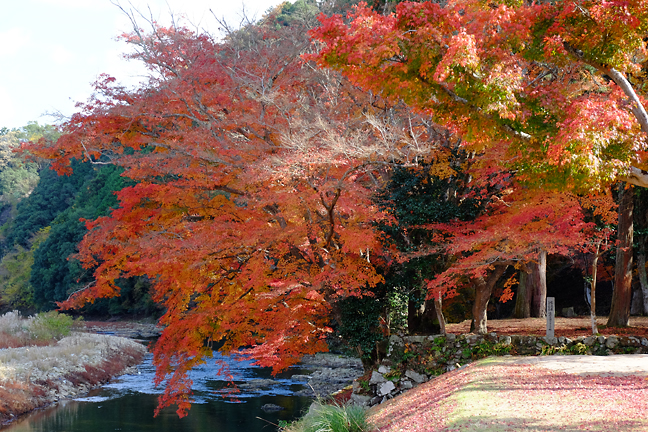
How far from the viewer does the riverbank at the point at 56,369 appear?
15766mm

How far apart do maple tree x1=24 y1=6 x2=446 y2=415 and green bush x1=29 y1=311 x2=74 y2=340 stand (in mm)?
11510

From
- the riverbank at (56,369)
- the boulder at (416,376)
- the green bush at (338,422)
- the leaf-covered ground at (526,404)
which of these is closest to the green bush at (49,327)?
the riverbank at (56,369)

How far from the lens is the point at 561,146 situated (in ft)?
19.1

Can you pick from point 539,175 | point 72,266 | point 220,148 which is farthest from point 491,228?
point 72,266

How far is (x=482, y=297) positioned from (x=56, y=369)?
1534 cm

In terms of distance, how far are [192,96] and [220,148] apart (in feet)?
5.22

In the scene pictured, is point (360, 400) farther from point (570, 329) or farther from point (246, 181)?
point (246, 181)

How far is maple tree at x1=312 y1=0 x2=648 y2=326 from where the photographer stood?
5.93m

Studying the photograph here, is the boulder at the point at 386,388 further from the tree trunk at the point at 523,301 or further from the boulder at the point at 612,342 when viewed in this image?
the tree trunk at the point at 523,301

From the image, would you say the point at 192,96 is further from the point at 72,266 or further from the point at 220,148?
the point at 72,266

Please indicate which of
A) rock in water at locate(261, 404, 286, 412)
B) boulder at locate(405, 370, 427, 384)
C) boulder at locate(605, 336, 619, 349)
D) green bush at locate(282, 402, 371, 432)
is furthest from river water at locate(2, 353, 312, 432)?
boulder at locate(605, 336, 619, 349)

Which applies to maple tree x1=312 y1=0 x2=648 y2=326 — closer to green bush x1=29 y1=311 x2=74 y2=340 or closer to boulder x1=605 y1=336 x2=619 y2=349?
boulder x1=605 y1=336 x2=619 y2=349

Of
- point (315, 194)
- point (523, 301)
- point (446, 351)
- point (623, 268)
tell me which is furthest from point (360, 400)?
point (523, 301)

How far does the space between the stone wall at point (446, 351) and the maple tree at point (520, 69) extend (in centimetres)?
534
